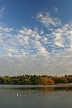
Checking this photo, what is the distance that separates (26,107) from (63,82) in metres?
130

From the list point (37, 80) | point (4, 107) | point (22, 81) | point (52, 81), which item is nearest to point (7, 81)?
point (22, 81)

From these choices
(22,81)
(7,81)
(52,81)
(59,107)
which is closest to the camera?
(59,107)

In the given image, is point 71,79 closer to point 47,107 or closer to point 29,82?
point 29,82

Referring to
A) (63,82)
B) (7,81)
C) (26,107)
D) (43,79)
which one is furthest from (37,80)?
(26,107)

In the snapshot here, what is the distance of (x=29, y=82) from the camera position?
521 ft

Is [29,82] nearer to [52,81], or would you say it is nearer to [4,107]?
[52,81]

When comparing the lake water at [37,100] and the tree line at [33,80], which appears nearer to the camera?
the lake water at [37,100]

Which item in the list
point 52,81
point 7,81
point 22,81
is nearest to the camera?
point 52,81

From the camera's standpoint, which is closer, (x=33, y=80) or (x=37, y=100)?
(x=37, y=100)

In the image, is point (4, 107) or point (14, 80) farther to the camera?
point (14, 80)

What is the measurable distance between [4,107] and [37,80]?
127694 mm

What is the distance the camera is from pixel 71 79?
154875mm

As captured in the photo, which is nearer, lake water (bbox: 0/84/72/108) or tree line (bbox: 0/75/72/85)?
lake water (bbox: 0/84/72/108)

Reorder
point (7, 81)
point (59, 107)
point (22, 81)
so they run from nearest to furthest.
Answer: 1. point (59, 107)
2. point (22, 81)
3. point (7, 81)
